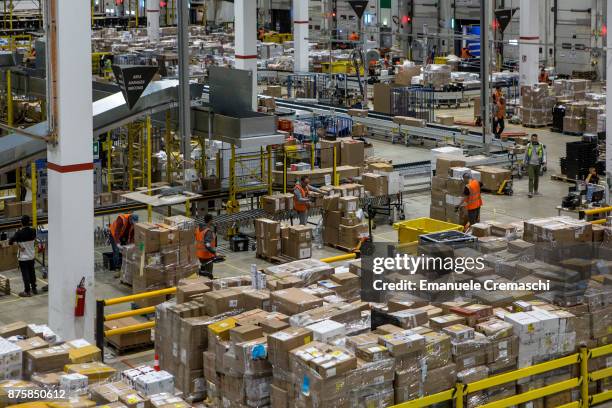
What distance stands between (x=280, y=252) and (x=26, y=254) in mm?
4298

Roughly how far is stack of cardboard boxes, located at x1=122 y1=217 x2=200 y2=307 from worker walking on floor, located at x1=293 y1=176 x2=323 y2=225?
3.20 m

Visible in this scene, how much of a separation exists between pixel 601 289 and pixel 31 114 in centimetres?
1723

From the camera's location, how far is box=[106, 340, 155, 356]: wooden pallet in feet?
44.5

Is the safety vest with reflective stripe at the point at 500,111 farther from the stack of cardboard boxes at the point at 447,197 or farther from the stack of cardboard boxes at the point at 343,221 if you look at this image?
the stack of cardboard boxes at the point at 343,221

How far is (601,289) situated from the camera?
39.5 ft

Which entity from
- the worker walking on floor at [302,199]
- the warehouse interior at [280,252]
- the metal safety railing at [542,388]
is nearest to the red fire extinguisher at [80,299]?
the warehouse interior at [280,252]

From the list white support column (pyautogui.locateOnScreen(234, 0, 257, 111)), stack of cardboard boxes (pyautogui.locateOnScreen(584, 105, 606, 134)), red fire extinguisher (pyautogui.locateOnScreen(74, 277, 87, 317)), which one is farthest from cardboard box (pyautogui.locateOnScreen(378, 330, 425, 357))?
stack of cardboard boxes (pyautogui.locateOnScreen(584, 105, 606, 134))

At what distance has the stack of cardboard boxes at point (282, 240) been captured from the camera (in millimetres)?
17812

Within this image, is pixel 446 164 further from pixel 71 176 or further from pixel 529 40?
pixel 529 40

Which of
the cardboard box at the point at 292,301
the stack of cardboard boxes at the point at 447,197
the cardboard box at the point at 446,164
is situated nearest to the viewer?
the cardboard box at the point at 292,301

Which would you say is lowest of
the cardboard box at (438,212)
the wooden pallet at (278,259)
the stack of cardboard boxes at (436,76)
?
the wooden pallet at (278,259)

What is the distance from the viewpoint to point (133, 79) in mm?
16719

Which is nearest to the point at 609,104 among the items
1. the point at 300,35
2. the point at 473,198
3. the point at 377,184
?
the point at 473,198

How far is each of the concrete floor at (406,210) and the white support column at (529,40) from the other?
242 centimetres
